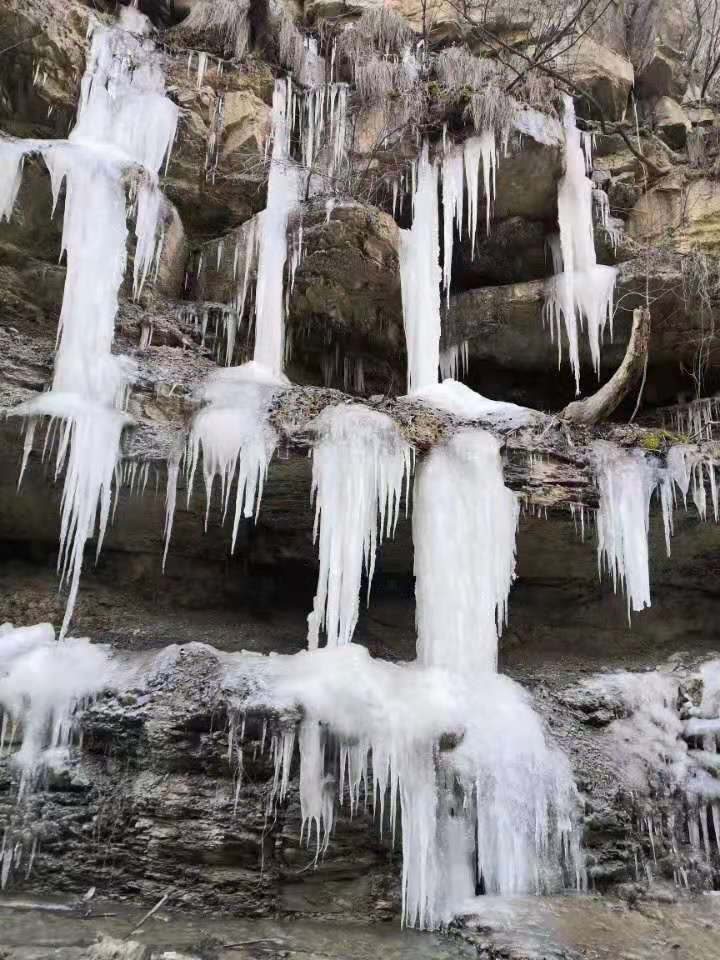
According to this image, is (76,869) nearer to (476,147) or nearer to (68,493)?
(68,493)

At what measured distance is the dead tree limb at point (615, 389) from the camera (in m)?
6.45

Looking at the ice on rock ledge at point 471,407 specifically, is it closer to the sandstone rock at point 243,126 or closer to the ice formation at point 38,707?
the sandstone rock at point 243,126

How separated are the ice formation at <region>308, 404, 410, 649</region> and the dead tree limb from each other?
1.90 m

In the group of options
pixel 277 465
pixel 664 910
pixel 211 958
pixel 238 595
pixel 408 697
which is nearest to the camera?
pixel 211 958

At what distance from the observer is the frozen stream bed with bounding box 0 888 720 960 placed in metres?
3.22

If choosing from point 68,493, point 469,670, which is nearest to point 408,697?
point 469,670

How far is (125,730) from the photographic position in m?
4.27

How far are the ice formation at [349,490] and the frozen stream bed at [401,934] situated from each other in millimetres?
2009

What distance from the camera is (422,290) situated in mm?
7398

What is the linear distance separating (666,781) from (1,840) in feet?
14.3

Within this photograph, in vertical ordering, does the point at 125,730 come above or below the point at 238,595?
below

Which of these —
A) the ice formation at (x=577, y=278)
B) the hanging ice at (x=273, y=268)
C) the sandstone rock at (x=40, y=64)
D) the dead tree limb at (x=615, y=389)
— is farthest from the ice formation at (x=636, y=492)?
the sandstone rock at (x=40, y=64)

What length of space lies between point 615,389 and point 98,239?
16.2ft

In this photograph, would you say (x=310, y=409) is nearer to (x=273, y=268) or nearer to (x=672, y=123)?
(x=273, y=268)
